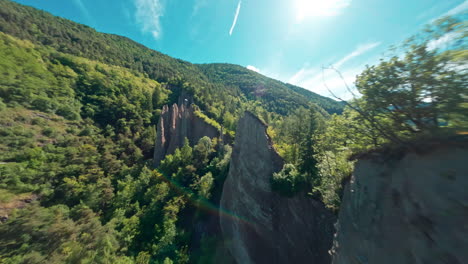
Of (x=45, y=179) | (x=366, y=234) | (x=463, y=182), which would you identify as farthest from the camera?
(x=45, y=179)

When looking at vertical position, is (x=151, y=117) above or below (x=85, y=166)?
above

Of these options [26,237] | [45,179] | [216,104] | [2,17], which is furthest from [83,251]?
[2,17]

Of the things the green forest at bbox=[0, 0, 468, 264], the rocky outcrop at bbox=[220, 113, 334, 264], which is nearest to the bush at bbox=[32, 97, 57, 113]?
the green forest at bbox=[0, 0, 468, 264]

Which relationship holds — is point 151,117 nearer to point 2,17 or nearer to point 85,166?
point 85,166

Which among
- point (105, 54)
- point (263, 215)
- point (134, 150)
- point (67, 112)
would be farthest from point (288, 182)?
point (105, 54)

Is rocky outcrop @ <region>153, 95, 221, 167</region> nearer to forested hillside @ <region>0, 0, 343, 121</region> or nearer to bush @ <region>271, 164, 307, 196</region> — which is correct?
forested hillside @ <region>0, 0, 343, 121</region>

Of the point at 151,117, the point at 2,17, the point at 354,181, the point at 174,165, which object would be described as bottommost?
the point at 174,165

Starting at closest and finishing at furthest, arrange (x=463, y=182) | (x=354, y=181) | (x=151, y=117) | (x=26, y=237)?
(x=463, y=182) → (x=354, y=181) → (x=26, y=237) → (x=151, y=117)
